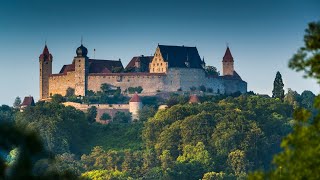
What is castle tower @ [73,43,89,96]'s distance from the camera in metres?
135

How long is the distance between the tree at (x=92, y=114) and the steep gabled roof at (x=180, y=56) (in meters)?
10.3

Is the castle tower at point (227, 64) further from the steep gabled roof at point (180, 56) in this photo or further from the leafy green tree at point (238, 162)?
the leafy green tree at point (238, 162)

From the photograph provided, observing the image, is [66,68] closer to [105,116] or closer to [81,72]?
[81,72]

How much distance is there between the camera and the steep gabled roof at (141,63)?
140 meters

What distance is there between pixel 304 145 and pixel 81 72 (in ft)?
390

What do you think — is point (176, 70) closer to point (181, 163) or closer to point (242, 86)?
point (242, 86)

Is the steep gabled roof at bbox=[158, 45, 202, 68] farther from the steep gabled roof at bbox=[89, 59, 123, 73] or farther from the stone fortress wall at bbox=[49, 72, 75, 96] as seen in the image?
the stone fortress wall at bbox=[49, 72, 75, 96]

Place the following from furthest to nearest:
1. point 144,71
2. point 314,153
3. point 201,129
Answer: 1. point 144,71
2. point 201,129
3. point 314,153

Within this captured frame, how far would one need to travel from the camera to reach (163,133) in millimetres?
113000

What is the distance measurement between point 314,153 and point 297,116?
2.27 feet

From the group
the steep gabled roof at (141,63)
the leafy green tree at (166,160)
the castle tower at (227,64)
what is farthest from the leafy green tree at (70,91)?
the leafy green tree at (166,160)

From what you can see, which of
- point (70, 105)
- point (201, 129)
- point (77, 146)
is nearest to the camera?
point (201, 129)

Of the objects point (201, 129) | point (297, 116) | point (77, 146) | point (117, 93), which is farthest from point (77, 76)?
point (297, 116)

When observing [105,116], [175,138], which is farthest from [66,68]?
[175,138]
